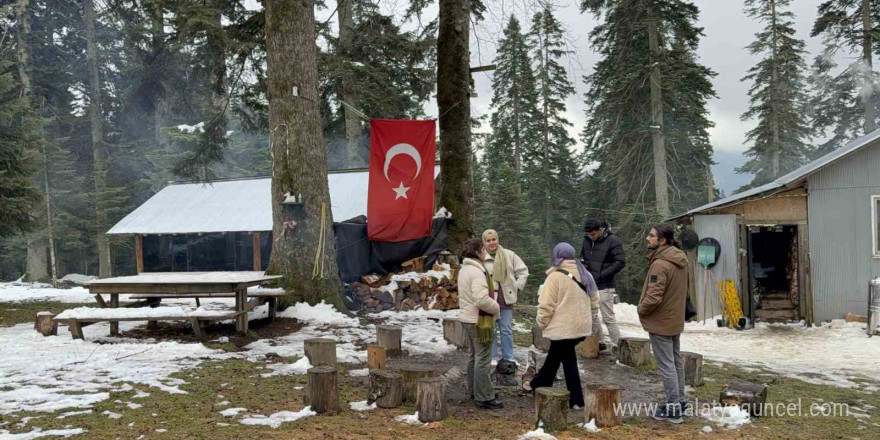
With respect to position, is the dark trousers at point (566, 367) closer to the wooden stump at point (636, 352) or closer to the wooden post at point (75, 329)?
the wooden stump at point (636, 352)

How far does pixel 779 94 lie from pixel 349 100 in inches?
1091

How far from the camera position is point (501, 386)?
6.70 m

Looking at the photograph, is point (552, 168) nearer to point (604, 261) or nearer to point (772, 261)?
point (772, 261)

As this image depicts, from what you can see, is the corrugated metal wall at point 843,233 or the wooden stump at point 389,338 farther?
the corrugated metal wall at point 843,233

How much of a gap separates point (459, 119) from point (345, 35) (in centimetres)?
1141

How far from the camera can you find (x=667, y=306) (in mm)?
5398

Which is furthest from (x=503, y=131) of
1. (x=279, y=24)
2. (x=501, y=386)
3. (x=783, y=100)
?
(x=501, y=386)

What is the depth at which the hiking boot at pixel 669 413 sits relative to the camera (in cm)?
546

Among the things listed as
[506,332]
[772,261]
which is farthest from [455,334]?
[772,261]

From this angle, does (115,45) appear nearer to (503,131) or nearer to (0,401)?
(503,131)

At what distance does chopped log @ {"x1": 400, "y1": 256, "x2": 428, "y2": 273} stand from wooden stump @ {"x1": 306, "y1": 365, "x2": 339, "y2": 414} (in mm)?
7845

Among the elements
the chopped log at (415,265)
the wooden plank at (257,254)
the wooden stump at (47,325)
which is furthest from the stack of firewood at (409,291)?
the wooden plank at (257,254)

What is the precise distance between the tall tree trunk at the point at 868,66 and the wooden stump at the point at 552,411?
96.1ft

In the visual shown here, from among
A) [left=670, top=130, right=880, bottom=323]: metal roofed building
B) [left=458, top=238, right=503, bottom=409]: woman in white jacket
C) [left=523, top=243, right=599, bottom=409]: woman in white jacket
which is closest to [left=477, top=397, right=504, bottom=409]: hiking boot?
[left=458, top=238, right=503, bottom=409]: woman in white jacket
